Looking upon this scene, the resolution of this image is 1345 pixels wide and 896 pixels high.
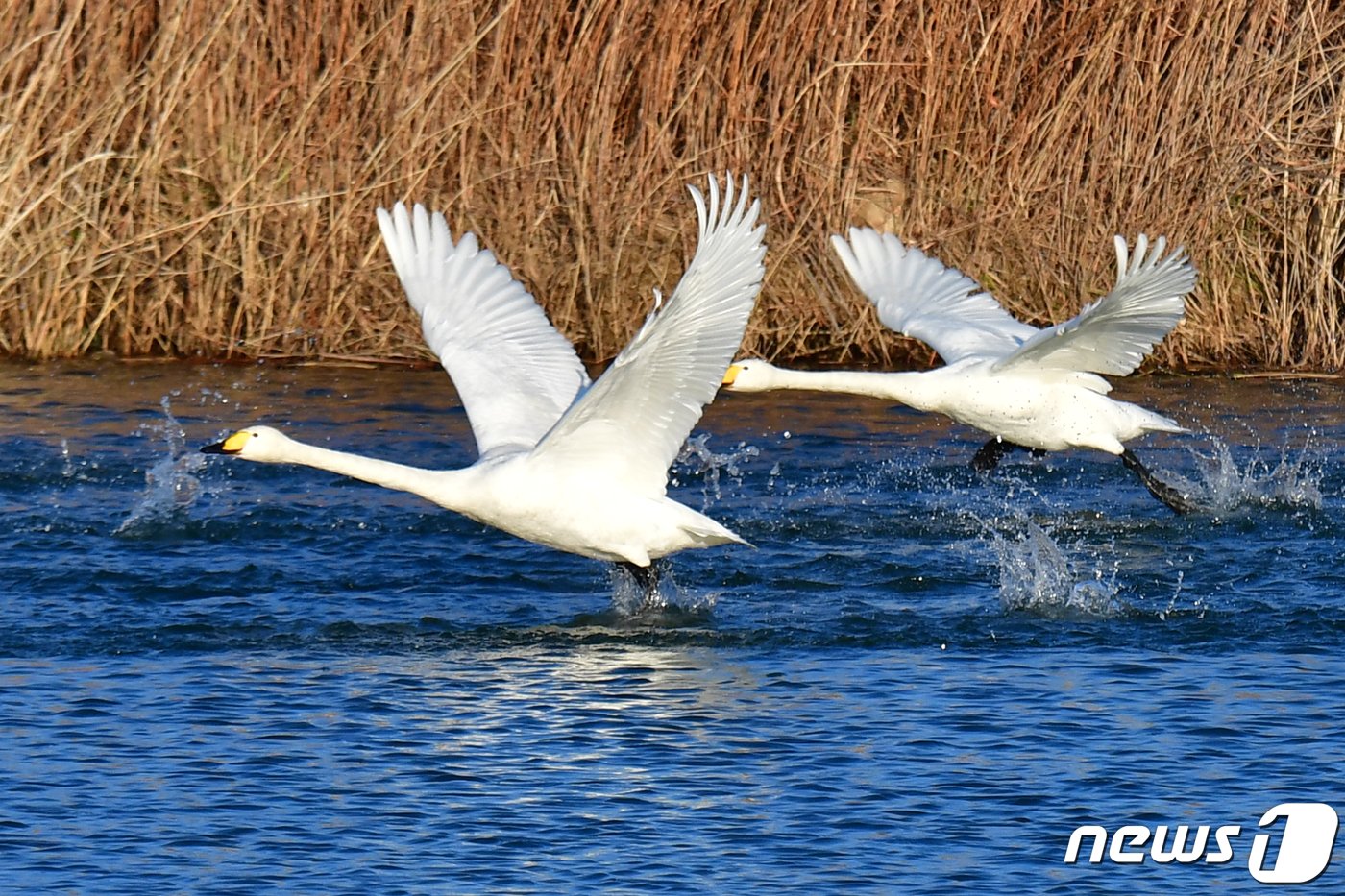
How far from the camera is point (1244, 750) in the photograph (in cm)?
690

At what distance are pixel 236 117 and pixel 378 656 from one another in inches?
256

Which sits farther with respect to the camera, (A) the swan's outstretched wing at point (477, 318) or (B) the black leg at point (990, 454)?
(B) the black leg at point (990, 454)

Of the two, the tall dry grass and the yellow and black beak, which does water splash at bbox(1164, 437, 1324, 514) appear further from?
the yellow and black beak

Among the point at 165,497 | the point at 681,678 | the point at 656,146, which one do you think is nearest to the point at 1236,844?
the point at 681,678

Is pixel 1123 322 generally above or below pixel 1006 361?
above

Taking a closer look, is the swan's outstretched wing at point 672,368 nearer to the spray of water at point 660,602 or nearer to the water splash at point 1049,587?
the spray of water at point 660,602

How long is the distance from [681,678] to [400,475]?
1.34m

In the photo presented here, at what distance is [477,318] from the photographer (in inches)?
381

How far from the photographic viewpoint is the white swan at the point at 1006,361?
9984 mm

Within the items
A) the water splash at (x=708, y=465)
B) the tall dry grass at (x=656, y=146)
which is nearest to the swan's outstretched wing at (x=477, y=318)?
the water splash at (x=708, y=465)

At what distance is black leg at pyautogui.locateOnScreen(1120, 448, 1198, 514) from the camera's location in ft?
35.7

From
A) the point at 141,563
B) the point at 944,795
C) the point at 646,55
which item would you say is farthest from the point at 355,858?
the point at 646,55

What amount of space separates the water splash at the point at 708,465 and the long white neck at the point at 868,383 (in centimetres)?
101

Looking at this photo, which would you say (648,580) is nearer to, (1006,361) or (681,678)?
(681,678)
